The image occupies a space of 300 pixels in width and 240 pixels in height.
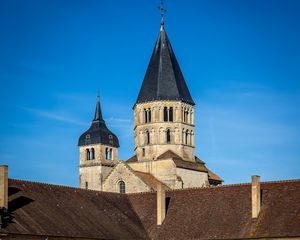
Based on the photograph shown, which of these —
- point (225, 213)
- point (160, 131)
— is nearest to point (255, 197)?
point (225, 213)

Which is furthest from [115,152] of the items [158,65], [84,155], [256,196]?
[256,196]

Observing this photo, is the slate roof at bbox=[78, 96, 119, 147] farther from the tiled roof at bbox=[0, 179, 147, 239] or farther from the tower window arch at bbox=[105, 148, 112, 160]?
the tiled roof at bbox=[0, 179, 147, 239]

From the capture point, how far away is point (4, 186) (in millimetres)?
52469

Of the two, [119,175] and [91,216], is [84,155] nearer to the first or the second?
[119,175]

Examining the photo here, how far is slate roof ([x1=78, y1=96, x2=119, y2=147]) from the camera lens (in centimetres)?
11700

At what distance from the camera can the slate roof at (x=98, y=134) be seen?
384 ft

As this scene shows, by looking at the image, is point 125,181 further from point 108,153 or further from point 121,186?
point 108,153

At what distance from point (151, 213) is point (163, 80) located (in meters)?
21.9

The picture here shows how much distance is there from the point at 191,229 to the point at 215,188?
444 cm

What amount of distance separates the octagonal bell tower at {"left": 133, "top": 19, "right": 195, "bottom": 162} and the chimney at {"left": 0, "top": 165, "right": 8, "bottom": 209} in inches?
1209

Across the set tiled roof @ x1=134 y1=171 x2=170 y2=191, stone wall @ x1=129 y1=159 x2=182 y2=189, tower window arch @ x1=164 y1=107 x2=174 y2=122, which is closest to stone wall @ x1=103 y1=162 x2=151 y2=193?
tiled roof @ x1=134 y1=171 x2=170 y2=191

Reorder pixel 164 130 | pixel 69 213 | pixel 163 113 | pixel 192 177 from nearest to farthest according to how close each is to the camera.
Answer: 1. pixel 69 213
2. pixel 164 130
3. pixel 192 177
4. pixel 163 113

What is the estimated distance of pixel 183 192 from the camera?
6556cm

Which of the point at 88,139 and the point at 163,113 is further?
the point at 88,139
